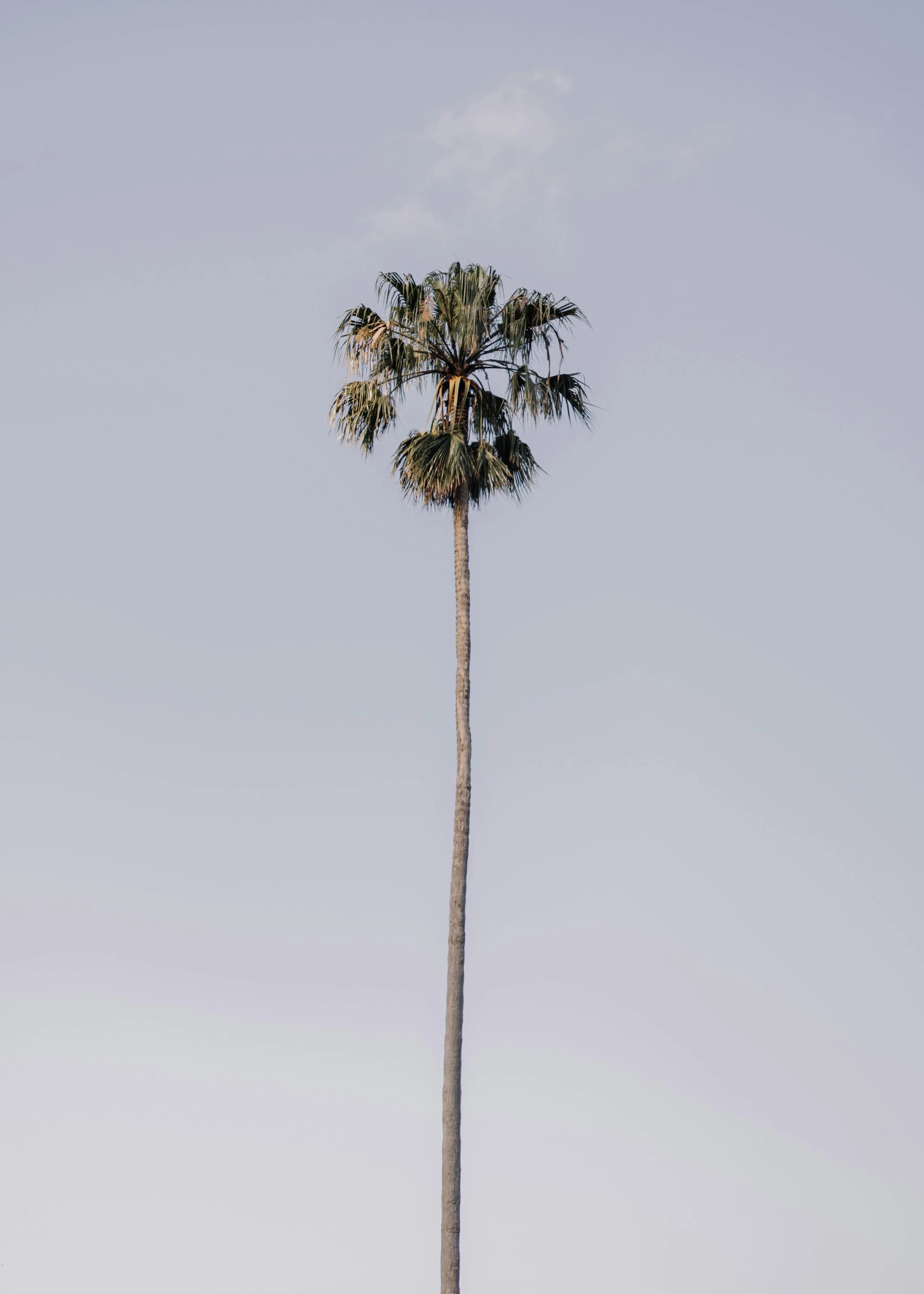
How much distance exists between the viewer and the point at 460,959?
22.2 metres

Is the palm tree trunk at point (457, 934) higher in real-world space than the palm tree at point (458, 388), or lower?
lower

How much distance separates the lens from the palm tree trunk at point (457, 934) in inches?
817

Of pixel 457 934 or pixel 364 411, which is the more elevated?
pixel 364 411

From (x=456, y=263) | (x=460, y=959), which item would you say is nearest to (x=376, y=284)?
(x=456, y=263)

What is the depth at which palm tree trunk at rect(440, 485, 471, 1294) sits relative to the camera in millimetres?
20750

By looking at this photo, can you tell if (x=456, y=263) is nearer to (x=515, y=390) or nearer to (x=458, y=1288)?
(x=515, y=390)

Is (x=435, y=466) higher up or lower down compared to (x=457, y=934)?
higher up

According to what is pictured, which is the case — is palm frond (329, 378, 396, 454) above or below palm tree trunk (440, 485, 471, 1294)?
above

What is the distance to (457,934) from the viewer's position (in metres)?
22.3

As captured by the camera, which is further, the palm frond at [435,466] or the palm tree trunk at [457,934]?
the palm frond at [435,466]

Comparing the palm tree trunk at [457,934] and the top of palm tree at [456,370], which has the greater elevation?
the top of palm tree at [456,370]

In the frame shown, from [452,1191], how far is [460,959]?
342 centimetres

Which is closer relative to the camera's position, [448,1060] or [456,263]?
[448,1060]

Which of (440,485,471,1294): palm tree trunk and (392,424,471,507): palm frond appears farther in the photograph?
(392,424,471,507): palm frond
